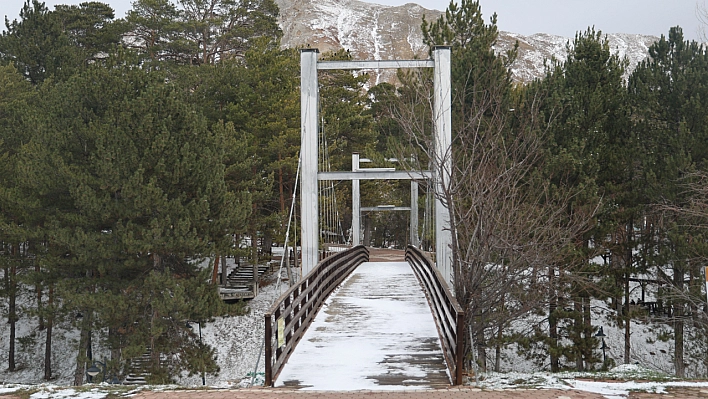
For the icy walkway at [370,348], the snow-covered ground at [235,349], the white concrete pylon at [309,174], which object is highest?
the white concrete pylon at [309,174]

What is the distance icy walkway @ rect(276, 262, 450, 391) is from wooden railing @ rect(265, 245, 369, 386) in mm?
152

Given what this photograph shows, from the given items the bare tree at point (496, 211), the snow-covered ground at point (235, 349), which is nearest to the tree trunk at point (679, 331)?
the snow-covered ground at point (235, 349)

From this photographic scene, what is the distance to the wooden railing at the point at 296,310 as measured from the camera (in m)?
7.63

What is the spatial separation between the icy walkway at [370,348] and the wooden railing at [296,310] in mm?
152

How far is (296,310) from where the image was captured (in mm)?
10867

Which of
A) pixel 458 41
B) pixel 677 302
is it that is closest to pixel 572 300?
pixel 677 302

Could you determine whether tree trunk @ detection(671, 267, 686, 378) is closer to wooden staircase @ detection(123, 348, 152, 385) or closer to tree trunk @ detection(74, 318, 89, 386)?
wooden staircase @ detection(123, 348, 152, 385)

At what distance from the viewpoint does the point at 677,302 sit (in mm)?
21281

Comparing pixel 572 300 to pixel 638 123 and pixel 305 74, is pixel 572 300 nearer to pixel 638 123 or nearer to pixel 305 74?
pixel 638 123

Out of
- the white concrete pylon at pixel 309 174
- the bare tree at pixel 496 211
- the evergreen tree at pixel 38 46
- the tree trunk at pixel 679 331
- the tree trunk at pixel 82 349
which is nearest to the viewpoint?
the bare tree at pixel 496 211

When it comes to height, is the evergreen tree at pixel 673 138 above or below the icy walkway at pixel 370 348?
above

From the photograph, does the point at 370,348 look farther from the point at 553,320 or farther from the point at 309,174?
the point at 553,320

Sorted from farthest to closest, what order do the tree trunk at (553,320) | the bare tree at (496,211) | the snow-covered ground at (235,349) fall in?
the snow-covered ground at (235,349) → the tree trunk at (553,320) → the bare tree at (496,211)

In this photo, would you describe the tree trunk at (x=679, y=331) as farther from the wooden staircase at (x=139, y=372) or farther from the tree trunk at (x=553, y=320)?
the wooden staircase at (x=139, y=372)
